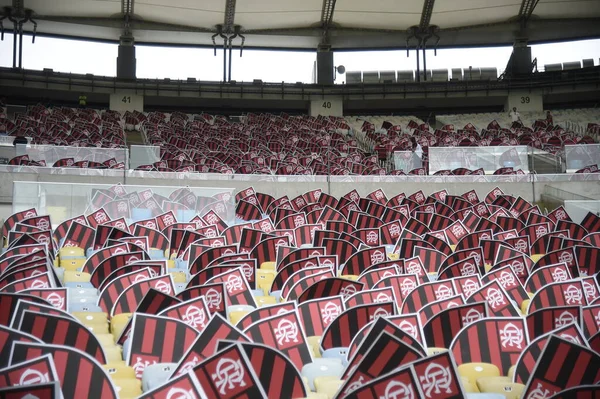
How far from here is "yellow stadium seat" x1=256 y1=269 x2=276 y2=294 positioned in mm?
8375

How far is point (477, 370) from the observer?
17.0 ft

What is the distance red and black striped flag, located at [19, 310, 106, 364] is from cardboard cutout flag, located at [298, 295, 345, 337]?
186 centimetres

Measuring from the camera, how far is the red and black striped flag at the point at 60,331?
4.91m

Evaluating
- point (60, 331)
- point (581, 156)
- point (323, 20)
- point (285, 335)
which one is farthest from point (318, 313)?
point (323, 20)

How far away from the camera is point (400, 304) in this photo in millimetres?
7102

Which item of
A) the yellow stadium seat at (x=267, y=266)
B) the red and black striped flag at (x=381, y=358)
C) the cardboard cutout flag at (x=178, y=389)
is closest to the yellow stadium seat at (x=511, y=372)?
the red and black striped flag at (x=381, y=358)

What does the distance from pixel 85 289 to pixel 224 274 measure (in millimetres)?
1466

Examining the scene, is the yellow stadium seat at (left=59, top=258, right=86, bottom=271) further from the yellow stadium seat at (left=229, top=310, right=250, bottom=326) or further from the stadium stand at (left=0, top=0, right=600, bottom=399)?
the yellow stadium seat at (left=229, top=310, right=250, bottom=326)

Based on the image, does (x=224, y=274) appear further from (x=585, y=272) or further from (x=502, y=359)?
(x=585, y=272)

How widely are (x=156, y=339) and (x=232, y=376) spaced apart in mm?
1457

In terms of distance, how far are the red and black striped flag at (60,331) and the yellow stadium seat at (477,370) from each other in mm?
2366

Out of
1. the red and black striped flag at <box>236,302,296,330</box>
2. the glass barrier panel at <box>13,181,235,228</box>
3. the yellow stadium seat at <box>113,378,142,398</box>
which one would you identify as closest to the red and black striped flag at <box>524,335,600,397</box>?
the red and black striped flag at <box>236,302,296,330</box>

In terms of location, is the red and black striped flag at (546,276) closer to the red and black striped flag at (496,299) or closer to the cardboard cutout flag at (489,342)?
the red and black striped flag at (496,299)

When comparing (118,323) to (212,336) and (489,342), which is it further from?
(489,342)
